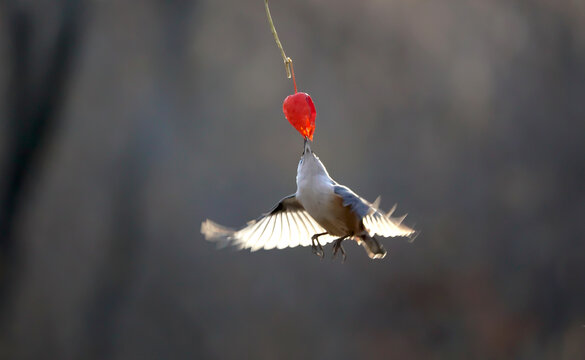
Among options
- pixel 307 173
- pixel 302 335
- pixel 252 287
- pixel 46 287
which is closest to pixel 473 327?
pixel 302 335

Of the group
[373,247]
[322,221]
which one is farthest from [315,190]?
[373,247]

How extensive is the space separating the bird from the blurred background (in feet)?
5.84

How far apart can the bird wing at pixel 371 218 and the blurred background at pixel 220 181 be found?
6.25 feet

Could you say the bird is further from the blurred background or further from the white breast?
the blurred background

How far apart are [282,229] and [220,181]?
188 cm

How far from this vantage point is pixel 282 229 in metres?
1.44

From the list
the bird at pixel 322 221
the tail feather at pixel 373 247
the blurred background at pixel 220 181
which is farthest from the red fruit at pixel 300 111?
the blurred background at pixel 220 181

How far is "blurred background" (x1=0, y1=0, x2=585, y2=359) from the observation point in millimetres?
3258

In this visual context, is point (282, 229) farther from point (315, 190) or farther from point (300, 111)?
point (300, 111)

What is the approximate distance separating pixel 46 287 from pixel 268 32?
1.77 metres

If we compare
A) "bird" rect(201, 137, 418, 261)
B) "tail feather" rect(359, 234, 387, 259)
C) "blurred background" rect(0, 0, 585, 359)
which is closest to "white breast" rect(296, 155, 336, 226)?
"bird" rect(201, 137, 418, 261)

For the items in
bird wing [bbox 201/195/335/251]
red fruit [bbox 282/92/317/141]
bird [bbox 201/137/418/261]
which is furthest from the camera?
bird wing [bbox 201/195/335/251]

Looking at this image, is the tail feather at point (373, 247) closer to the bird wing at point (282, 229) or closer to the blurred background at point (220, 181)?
the bird wing at point (282, 229)

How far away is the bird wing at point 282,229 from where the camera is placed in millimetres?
1382
